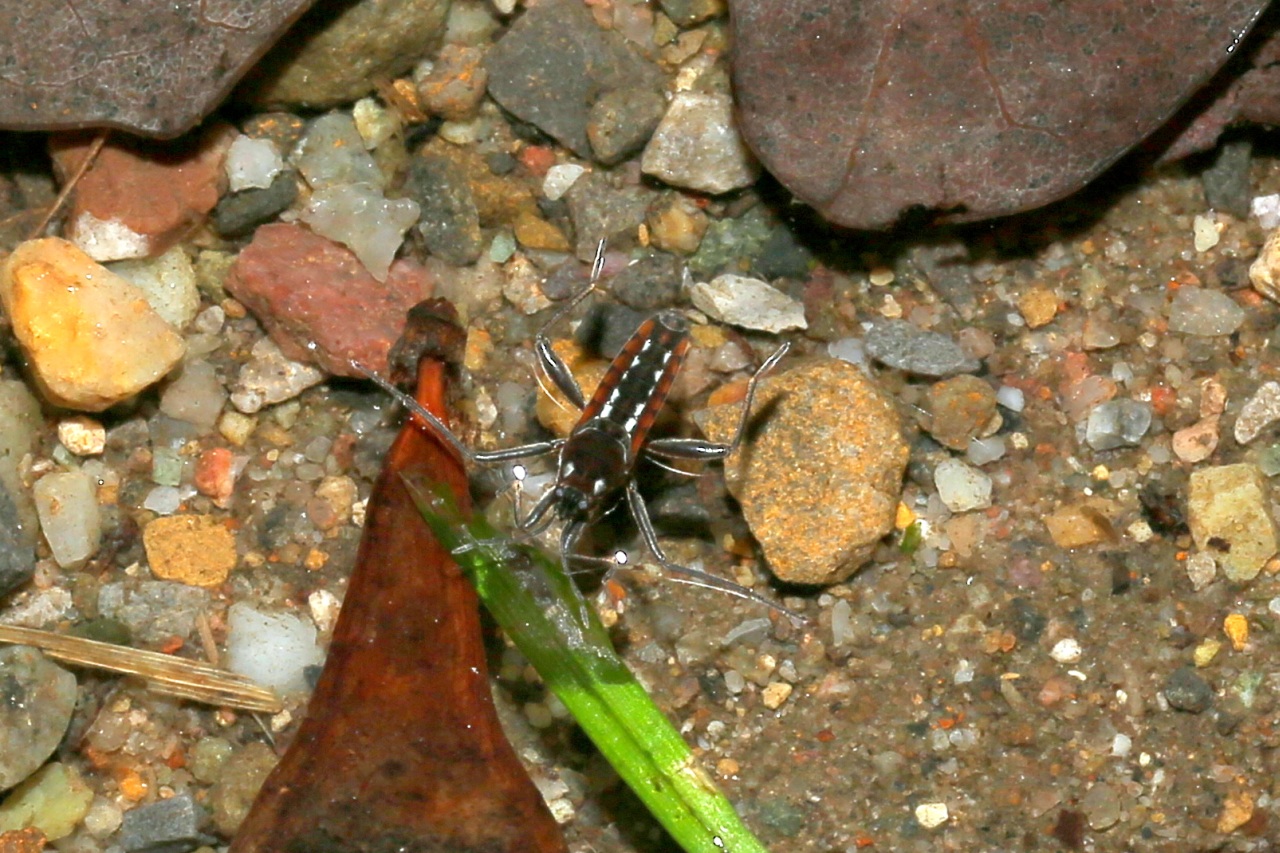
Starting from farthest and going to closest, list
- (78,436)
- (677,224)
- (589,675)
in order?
(677,224), (78,436), (589,675)

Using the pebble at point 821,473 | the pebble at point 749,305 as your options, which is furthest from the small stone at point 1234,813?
the pebble at point 749,305

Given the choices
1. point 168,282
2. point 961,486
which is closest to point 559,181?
point 168,282

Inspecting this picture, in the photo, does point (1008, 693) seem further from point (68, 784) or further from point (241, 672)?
point (68, 784)

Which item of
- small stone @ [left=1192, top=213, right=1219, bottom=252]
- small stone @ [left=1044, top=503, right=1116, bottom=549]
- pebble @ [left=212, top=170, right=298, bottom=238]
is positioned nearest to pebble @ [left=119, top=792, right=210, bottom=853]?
pebble @ [left=212, top=170, right=298, bottom=238]

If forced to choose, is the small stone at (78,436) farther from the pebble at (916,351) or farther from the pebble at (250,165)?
the pebble at (916,351)

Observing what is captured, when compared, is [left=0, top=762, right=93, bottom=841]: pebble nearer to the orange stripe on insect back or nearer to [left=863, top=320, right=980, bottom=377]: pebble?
the orange stripe on insect back

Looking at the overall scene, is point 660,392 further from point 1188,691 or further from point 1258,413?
point 1258,413
